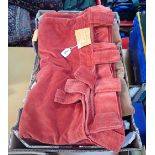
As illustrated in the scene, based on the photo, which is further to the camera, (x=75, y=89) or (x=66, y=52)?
(x=66, y=52)

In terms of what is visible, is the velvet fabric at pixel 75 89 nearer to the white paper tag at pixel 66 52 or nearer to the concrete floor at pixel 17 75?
the white paper tag at pixel 66 52

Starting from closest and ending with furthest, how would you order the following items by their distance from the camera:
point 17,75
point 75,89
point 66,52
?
point 75,89, point 66,52, point 17,75

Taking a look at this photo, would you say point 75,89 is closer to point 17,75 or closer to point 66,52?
point 66,52

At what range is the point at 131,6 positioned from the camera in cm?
153

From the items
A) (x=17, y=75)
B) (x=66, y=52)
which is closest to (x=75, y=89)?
(x=66, y=52)

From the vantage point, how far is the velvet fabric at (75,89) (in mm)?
737

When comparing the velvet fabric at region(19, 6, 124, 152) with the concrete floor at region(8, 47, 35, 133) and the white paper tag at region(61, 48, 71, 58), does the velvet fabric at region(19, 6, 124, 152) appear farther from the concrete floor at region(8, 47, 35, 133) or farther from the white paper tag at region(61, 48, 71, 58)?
the concrete floor at region(8, 47, 35, 133)

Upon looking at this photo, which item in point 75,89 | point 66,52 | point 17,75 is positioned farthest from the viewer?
point 17,75

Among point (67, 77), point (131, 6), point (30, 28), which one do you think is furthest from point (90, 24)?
point (131, 6)

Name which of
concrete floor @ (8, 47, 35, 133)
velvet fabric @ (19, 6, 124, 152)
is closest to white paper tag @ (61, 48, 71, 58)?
velvet fabric @ (19, 6, 124, 152)

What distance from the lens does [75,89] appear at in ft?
2.63

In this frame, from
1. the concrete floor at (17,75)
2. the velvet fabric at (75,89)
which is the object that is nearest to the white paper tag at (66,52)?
the velvet fabric at (75,89)

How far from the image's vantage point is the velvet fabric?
0.74m

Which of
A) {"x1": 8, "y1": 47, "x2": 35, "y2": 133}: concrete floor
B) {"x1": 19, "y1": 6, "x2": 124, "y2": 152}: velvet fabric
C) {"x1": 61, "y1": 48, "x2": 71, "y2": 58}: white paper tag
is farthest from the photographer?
{"x1": 8, "y1": 47, "x2": 35, "y2": 133}: concrete floor
